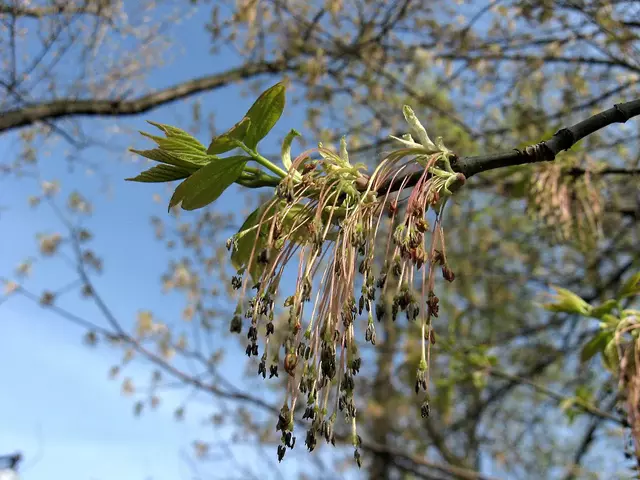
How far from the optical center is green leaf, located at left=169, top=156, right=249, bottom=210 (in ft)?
3.35

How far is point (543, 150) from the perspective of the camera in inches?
40.3

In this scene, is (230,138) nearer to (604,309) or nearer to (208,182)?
(208,182)

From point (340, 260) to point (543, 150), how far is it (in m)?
0.42

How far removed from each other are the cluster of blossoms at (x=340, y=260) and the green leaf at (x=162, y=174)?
0.16 metres

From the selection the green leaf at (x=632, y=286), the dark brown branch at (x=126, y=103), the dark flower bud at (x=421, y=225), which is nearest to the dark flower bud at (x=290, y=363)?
the dark flower bud at (x=421, y=225)

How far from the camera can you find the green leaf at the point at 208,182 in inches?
Answer: 40.3

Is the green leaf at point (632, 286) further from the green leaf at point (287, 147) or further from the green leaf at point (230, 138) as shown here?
the green leaf at point (230, 138)

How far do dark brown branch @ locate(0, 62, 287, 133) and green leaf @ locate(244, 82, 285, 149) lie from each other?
330 centimetres

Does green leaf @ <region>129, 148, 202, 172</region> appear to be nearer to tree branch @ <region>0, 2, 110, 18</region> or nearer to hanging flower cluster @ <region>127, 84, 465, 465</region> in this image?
hanging flower cluster @ <region>127, 84, 465, 465</region>

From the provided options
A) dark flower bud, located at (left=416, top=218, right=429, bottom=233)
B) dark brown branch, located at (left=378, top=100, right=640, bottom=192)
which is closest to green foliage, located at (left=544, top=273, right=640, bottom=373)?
dark brown branch, located at (left=378, top=100, right=640, bottom=192)

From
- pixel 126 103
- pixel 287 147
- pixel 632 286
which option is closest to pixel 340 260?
pixel 287 147

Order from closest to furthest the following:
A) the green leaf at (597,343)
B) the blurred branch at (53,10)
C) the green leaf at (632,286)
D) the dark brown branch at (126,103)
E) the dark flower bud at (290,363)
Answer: the dark flower bud at (290,363), the green leaf at (632,286), the green leaf at (597,343), the blurred branch at (53,10), the dark brown branch at (126,103)

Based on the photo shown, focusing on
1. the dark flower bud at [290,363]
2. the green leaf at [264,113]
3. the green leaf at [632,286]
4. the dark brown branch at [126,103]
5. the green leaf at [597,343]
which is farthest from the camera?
the dark brown branch at [126,103]

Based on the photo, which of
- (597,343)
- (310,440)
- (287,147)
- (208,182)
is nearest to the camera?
(310,440)
